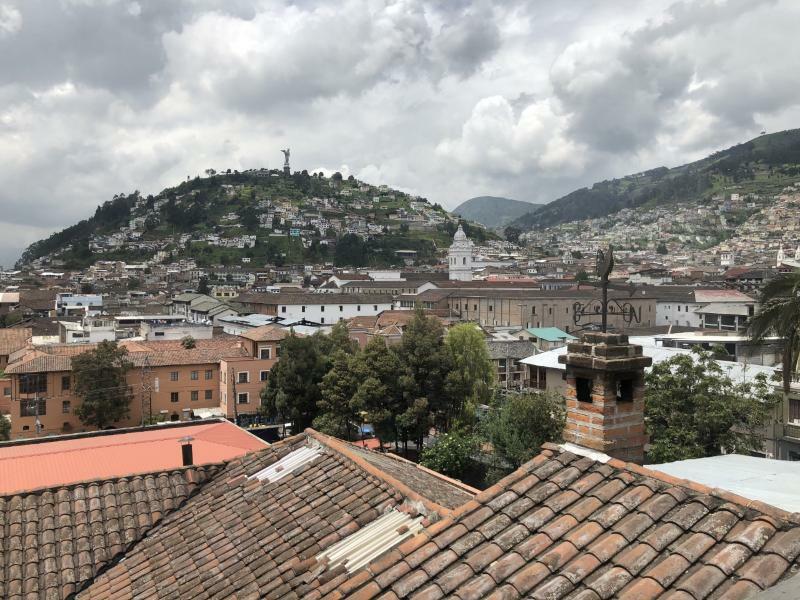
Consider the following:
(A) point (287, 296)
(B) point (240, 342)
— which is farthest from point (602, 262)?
(A) point (287, 296)

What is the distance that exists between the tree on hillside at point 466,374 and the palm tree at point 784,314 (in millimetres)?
14786

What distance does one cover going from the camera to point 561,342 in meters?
43.8

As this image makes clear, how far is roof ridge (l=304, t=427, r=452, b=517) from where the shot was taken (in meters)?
6.28

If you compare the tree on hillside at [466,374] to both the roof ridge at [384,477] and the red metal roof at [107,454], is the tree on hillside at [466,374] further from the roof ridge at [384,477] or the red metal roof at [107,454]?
the roof ridge at [384,477]

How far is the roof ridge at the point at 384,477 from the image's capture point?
628cm

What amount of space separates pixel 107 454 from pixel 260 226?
13953 centimetres

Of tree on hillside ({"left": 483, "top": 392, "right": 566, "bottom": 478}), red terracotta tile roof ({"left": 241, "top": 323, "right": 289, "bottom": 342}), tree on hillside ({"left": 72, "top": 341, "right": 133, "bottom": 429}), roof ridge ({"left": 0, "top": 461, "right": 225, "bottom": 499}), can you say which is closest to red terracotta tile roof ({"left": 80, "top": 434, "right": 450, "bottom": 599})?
roof ridge ({"left": 0, "top": 461, "right": 225, "bottom": 499})

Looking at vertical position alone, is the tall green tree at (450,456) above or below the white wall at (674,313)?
below

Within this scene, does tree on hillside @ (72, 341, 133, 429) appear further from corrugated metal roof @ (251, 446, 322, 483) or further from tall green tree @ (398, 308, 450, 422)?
corrugated metal roof @ (251, 446, 322, 483)

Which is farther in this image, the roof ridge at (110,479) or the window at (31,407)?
the window at (31,407)

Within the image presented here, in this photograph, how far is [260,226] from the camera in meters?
150

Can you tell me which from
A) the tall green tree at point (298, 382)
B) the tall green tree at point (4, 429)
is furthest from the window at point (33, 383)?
the tall green tree at point (298, 382)

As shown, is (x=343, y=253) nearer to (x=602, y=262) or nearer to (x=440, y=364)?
(x=440, y=364)

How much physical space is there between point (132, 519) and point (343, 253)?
126275mm
